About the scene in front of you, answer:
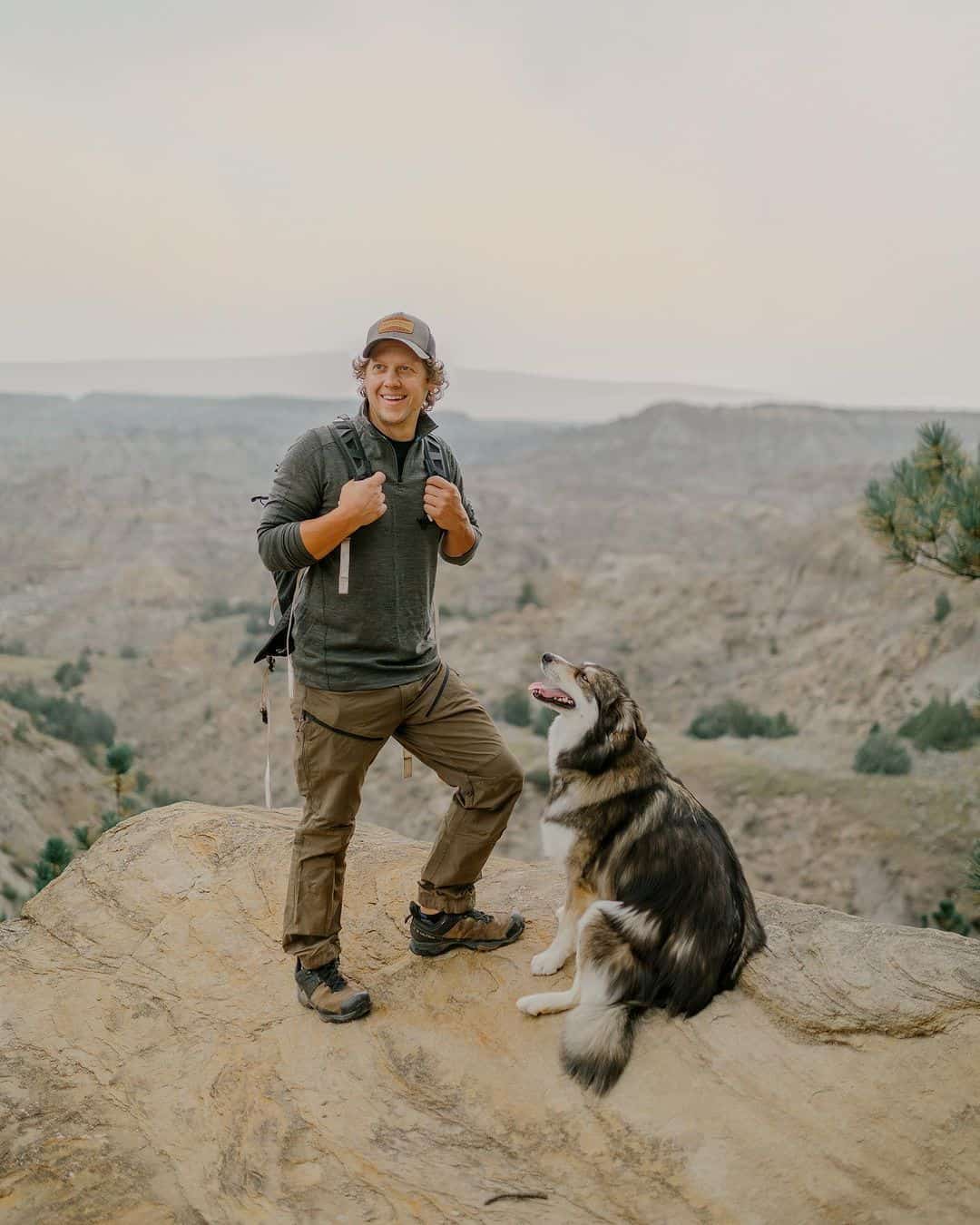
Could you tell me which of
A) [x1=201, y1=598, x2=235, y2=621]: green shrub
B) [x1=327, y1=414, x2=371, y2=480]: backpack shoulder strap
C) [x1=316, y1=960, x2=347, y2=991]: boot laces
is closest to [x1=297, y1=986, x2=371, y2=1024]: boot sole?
[x1=316, y1=960, x2=347, y2=991]: boot laces

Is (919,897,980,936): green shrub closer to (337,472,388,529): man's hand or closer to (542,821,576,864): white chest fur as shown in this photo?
(542,821,576,864): white chest fur

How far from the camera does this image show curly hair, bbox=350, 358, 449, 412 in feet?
A: 13.0

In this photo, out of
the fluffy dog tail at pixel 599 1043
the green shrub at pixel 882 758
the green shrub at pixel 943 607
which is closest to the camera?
the fluffy dog tail at pixel 599 1043

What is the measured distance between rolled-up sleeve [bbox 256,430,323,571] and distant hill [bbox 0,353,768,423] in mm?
99606

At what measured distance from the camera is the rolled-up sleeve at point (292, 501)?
11.9 ft

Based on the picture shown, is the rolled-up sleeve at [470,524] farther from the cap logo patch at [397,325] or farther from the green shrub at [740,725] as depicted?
the green shrub at [740,725]

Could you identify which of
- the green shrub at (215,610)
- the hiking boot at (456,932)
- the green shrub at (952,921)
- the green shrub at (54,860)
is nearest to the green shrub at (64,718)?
the green shrub at (215,610)

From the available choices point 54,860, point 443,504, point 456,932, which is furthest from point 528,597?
point 443,504

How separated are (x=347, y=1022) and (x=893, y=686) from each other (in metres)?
17.1

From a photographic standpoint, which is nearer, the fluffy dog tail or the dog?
the fluffy dog tail

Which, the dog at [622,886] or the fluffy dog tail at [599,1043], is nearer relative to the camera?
the fluffy dog tail at [599,1043]

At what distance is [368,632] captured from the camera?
3.86 meters

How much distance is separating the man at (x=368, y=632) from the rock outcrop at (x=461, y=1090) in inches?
15.9

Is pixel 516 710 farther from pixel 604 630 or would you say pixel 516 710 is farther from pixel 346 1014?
pixel 346 1014
